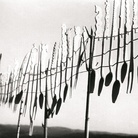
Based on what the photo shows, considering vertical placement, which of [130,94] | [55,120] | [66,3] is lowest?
[55,120]

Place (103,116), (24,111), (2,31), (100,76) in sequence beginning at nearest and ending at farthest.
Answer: (100,76)
(103,116)
(24,111)
(2,31)

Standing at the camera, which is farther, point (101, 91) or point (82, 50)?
point (82, 50)

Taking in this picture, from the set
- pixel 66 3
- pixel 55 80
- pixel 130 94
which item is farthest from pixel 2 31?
pixel 130 94

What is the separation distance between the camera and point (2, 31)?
2027 mm

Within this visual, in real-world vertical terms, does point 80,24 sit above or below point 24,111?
above

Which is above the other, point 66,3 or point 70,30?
point 66,3

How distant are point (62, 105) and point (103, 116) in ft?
0.81

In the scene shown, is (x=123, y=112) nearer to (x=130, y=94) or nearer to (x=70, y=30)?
(x=130, y=94)

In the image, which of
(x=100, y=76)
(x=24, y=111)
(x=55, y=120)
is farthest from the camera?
(x=24, y=111)

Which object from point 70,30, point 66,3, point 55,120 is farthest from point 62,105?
point 66,3

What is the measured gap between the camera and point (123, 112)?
1412 millimetres

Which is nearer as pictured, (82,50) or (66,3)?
(82,50)

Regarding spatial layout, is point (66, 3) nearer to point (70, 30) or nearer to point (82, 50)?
point (70, 30)

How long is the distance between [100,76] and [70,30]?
44cm
